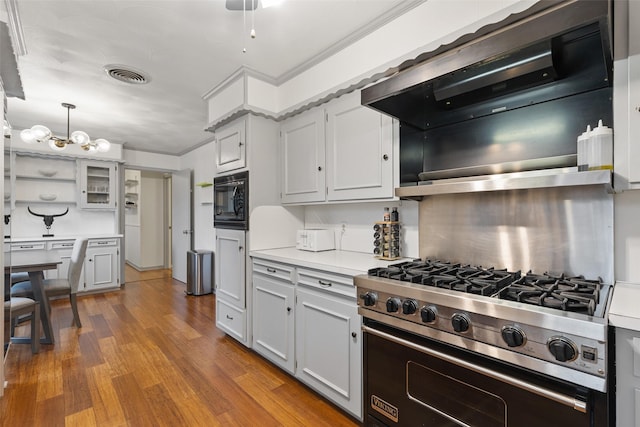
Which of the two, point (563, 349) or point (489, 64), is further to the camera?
point (489, 64)

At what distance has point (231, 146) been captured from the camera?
291 cm

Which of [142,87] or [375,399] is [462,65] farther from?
[142,87]

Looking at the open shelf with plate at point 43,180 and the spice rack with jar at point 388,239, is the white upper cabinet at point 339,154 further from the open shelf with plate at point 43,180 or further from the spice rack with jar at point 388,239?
the open shelf with plate at point 43,180

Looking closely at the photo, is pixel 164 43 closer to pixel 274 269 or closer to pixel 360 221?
pixel 274 269

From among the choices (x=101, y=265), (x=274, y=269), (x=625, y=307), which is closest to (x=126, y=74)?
(x=274, y=269)

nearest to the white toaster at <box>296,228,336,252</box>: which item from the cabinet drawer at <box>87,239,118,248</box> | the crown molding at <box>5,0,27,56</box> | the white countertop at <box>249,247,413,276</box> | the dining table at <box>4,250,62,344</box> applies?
the white countertop at <box>249,247,413,276</box>

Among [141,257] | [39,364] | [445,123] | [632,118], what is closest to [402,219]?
[445,123]

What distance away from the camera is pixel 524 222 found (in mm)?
1534

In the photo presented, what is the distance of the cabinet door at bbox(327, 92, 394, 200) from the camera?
1.96 metres

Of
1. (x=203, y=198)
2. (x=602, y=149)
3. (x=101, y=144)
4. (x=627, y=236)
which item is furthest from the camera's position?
(x=203, y=198)

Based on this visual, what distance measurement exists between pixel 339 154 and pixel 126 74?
216 centimetres

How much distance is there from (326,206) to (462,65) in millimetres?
1686

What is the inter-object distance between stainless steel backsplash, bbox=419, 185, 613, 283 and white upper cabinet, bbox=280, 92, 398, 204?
0.40m

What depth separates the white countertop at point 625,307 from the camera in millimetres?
868
